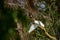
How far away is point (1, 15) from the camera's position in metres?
0.65

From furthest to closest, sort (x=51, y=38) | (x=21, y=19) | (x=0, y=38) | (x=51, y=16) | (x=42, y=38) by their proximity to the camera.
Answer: (x=51, y=16), (x=42, y=38), (x=51, y=38), (x=21, y=19), (x=0, y=38)

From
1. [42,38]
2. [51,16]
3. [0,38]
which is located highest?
[0,38]

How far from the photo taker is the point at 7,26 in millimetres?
638

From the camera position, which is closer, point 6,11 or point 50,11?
point 6,11

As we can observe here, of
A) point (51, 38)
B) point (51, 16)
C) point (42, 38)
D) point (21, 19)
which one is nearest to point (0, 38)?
point (21, 19)

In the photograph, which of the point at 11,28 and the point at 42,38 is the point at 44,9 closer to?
the point at 42,38

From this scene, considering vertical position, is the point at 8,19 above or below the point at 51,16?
above

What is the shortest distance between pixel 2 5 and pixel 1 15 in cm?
4

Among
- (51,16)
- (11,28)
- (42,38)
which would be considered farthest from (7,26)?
(51,16)

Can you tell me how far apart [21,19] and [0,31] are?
11 centimetres

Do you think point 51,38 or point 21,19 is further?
point 51,38

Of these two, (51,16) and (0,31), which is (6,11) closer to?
(0,31)

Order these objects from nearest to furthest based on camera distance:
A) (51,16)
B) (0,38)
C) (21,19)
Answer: (0,38), (21,19), (51,16)

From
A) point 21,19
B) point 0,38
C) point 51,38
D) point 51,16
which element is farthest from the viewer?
point 51,16
